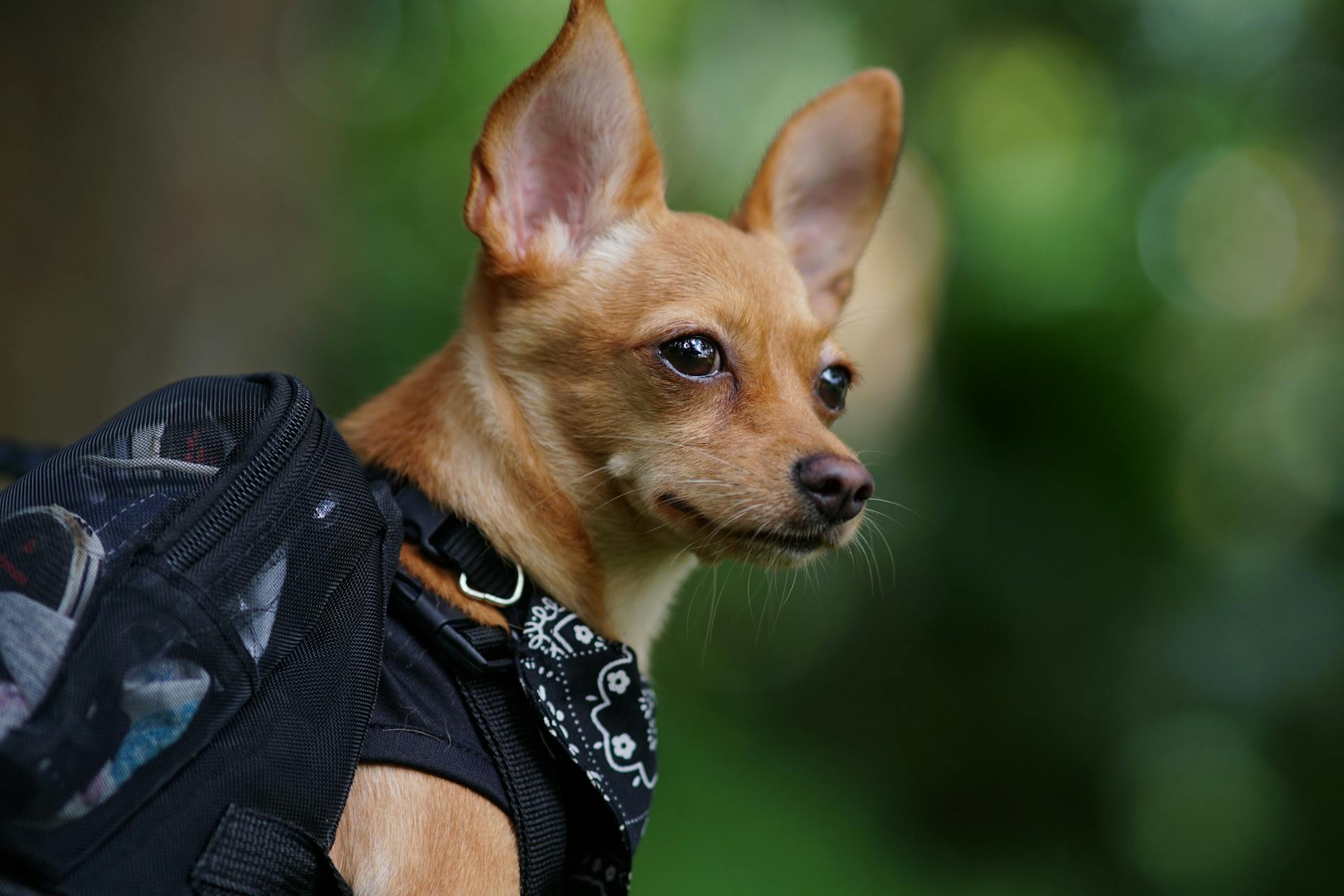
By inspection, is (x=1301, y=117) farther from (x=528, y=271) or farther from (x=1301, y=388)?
(x=528, y=271)

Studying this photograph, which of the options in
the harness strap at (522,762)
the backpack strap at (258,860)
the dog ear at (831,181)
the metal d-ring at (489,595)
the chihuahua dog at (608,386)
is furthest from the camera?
the dog ear at (831,181)

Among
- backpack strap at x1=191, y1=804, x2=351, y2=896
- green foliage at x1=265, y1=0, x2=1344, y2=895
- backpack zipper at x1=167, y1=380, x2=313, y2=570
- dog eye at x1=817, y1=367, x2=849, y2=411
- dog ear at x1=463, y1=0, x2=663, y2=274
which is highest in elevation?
dog ear at x1=463, y1=0, x2=663, y2=274

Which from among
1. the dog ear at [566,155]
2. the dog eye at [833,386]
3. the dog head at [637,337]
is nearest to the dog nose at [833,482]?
the dog head at [637,337]

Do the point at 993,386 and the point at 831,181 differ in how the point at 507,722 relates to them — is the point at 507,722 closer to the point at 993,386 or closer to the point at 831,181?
the point at 831,181

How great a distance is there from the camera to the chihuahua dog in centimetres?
211

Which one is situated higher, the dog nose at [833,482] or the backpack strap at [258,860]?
the dog nose at [833,482]

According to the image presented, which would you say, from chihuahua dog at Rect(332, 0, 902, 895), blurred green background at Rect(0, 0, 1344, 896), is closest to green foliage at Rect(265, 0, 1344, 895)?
blurred green background at Rect(0, 0, 1344, 896)

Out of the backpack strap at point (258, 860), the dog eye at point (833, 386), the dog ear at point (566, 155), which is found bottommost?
the backpack strap at point (258, 860)

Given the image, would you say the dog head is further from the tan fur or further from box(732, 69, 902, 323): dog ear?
the tan fur

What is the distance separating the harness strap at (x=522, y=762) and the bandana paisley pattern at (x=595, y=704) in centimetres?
6

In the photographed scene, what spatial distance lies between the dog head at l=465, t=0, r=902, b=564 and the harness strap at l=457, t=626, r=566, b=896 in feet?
1.52

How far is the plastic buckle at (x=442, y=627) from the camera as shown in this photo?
185 centimetres

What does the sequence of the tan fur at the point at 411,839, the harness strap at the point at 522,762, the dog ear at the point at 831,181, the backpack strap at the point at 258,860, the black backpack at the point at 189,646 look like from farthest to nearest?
the dog ear at the point at 831,181 → the harness strap at the point at 522,762 → the tan fur at the point at 411,839 → the backpack strap at the point at 258,860 → the black backpack at the point at 189,646

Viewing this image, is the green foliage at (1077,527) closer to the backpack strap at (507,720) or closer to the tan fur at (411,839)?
the backpack strap at (507,720)
